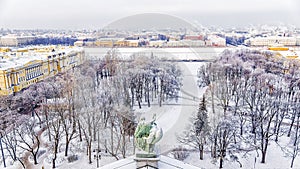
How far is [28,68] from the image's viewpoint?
2919 centimetres

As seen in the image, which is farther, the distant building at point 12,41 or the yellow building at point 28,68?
the distant building at point 12,41

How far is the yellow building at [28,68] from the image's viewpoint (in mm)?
25719

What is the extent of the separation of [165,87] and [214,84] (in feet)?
13.3

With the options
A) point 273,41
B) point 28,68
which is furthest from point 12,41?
point 273,41

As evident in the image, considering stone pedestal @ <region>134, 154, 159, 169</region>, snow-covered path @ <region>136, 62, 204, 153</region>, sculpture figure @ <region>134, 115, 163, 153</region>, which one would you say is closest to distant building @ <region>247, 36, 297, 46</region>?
snow-covered path @ <region>136, 62, 204, 153</region>

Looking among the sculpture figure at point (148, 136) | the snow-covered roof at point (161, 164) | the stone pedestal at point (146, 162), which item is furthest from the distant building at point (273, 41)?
the stone pedestal at point (146, 162)

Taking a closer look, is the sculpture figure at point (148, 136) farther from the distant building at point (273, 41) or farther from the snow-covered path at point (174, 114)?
the distant building at point (273, 41)

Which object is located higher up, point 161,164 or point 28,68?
point 28,68

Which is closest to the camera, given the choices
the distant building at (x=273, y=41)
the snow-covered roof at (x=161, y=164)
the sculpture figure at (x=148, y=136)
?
the sculpture figure at (x=148, y=136)

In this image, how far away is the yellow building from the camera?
25.7 metres

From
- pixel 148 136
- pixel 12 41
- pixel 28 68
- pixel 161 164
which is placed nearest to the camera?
pixel 148 136

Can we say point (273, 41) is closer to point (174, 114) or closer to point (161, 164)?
point (174, 114)

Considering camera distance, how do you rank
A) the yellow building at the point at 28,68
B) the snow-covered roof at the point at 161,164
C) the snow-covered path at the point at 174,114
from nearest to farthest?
the snow-covered roof at the point at 161,164, the snow-covered path at the point at 174,114, the yellow building at the point at 28,68

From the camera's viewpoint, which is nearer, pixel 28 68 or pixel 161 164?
pixel 161 164
